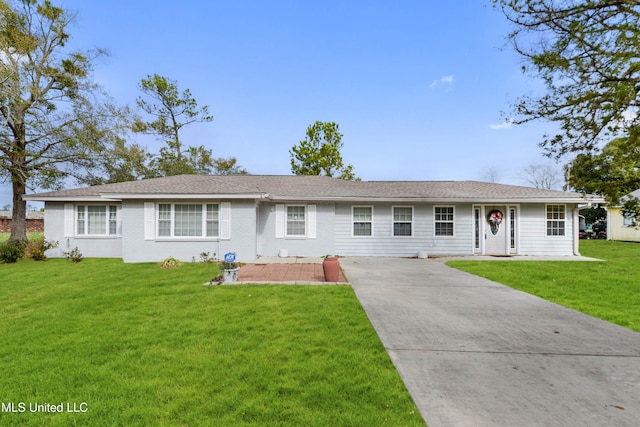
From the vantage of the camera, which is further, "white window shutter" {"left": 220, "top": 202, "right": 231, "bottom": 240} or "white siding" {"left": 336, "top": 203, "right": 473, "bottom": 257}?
"white siding" {"left": 336, "top": 203, "right": 473, "bottom": 257}

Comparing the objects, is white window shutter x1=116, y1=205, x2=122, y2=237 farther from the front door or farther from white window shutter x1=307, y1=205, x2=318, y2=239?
the front door

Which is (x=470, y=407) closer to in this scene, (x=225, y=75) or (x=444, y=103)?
(x=444, y=103)

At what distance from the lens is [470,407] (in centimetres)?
275

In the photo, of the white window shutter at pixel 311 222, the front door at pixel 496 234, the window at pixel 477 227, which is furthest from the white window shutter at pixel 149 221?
the front door at pixel 496 234

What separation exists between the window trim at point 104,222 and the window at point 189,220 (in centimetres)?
311

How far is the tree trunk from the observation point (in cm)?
1606

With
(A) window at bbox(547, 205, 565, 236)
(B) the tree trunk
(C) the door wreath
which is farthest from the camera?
(B) the tree trunk

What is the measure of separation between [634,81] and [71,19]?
1054 inches

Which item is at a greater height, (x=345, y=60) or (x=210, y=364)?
(x=345, y=60)

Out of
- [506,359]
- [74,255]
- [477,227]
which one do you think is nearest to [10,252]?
[74,255]

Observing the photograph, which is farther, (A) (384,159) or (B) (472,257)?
(A) (384,159)

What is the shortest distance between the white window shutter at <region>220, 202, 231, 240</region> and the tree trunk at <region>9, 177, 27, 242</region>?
42.5 feet

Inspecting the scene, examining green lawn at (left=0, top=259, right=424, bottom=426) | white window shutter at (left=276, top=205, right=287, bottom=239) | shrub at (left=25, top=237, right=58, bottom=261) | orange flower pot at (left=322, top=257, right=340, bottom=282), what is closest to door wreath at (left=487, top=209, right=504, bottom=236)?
orange flower pot at (left=322, top=257, right=340, bottom=282)

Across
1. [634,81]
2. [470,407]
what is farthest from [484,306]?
[634,81]
